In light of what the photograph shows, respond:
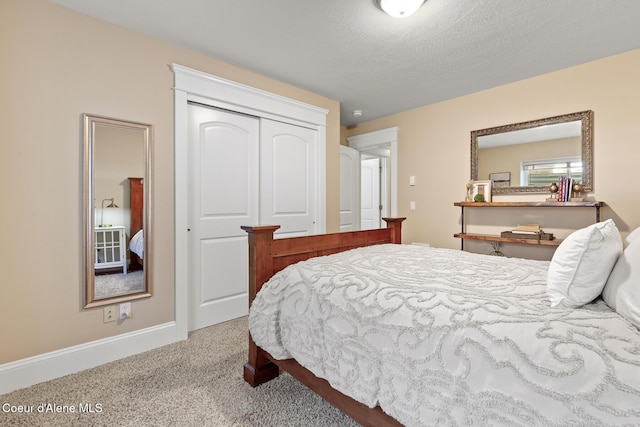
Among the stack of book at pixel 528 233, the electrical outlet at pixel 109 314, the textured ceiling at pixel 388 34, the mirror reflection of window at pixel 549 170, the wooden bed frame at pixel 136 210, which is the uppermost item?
the textured ceiling at pixel 388 34

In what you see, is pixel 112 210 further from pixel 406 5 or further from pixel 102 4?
pixel 406 5

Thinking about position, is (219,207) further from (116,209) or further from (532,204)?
(532,204)

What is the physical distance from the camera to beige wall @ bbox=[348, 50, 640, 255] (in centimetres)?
246

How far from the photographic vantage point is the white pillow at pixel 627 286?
90 cm

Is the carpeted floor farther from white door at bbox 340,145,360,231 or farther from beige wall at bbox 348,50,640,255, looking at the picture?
beige wall at bbox 348,50,640,255

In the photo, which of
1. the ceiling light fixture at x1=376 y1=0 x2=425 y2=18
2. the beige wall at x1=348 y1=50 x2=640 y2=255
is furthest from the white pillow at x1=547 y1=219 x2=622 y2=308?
the beige wall at x1=348 y1=50 x2=640 y2=255

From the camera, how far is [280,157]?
3.14 meters

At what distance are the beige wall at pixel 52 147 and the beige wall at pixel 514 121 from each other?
2.99 m

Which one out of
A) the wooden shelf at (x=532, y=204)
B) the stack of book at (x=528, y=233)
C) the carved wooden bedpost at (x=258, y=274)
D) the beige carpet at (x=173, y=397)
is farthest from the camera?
the stack of book at (x=528, y=233)

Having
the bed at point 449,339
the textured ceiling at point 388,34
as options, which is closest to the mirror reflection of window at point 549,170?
the textured ceiling at point 388,34

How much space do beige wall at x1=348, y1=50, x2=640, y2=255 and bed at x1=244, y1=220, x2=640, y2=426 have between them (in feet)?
5.33

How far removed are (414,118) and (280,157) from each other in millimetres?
1933

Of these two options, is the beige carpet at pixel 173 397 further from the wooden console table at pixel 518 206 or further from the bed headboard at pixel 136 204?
the wooden console table at pixel 518 206

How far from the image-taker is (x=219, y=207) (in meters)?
2.70
